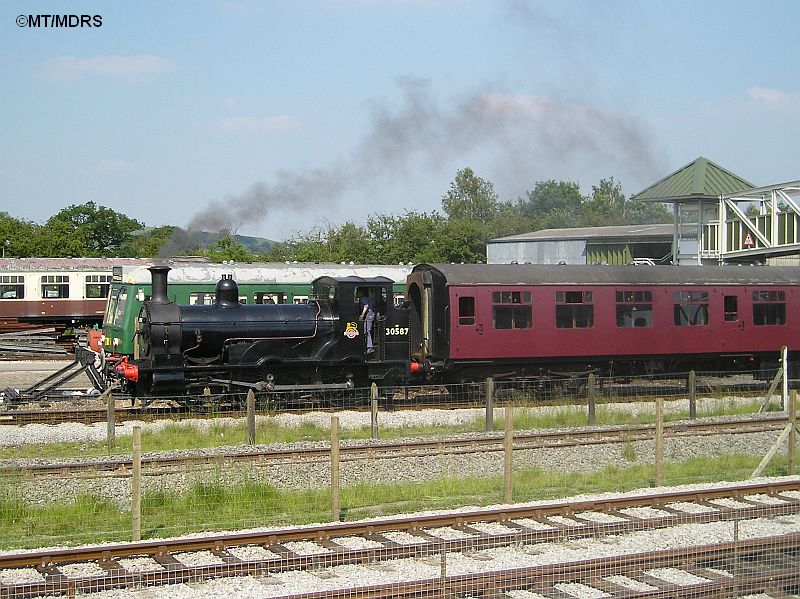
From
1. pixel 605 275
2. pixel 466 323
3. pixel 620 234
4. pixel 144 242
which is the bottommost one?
pixel 466 323

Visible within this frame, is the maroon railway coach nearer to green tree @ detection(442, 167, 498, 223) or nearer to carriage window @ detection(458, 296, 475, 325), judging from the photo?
carriage window @ detection(458, 296, 475, 325)

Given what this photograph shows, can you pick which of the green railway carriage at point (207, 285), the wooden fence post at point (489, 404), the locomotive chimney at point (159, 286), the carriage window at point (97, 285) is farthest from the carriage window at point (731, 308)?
the carriage window at point (97, 285)

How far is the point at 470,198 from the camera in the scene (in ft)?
338

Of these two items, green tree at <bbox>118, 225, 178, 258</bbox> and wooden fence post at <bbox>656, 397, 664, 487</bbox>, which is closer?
wooden fence post at <bbox>656, 397, 664, 487</bbox>

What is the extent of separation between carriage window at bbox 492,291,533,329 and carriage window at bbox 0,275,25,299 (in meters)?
23.5

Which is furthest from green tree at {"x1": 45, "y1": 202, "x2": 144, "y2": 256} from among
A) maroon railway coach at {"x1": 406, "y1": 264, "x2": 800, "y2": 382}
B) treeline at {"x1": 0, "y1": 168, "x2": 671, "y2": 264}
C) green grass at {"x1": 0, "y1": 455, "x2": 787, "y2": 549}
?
green grass at {"x1": 0, "y1": 455, "x2": 787, "y2": 549}

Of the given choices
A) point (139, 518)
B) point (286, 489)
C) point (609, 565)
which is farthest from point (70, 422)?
point (609, 565)

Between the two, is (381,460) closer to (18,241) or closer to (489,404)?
(489,404)

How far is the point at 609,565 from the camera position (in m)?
8.41

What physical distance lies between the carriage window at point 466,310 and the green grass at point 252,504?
24.5 feet

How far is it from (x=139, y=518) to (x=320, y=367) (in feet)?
33.2

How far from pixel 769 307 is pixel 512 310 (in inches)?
285

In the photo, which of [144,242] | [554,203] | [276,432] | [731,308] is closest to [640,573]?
[276,432]

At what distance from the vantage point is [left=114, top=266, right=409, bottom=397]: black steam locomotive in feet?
62.8
